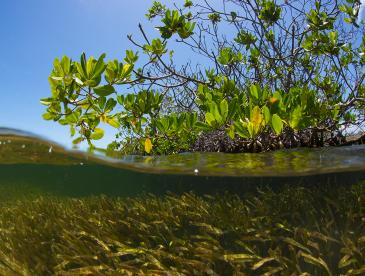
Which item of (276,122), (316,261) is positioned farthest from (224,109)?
(316,261)

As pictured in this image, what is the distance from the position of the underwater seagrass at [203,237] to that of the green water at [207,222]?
0.01m

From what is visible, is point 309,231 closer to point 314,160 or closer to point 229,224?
point 229,224

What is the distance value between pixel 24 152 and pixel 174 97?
380cm

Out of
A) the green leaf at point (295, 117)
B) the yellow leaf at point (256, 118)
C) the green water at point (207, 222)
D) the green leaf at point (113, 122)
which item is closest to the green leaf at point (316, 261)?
the green water at point (207, 222)

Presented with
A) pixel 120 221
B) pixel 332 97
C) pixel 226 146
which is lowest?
pixel 120 221

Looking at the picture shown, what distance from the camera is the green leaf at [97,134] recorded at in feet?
12.1

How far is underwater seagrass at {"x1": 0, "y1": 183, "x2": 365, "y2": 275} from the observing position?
4371mm

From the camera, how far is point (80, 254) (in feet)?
16.9

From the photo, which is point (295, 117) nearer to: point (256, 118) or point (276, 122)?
point (276, 122)

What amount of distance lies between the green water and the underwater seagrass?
1 cm

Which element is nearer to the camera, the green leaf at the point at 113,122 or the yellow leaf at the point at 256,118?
the yellow leaf at the point at 256,118

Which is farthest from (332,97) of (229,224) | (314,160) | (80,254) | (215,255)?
(80,254)

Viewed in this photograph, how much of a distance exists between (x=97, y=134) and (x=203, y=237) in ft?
6.34

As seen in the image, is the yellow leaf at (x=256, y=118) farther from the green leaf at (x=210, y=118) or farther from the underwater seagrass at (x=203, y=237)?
the underwater seagrass at (x=203, y=237)
